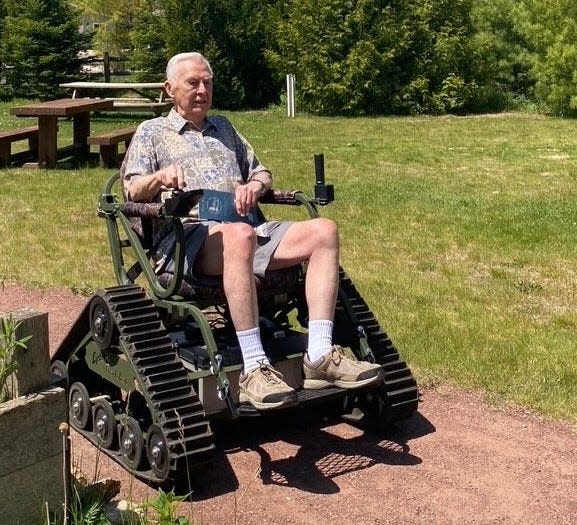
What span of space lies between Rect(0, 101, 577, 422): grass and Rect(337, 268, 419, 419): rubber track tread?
0.65 metres

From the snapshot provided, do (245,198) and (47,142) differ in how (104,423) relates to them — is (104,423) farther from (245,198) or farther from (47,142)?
(47,142)

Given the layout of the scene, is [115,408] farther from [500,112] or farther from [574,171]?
[500,112]

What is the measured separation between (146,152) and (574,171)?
894 cm

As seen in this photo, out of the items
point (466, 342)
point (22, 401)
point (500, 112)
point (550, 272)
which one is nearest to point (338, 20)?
point (500, 112)

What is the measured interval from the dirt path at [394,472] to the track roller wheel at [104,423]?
65 millimetres

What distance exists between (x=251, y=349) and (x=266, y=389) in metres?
0.21

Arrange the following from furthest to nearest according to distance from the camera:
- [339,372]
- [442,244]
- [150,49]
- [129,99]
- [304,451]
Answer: [150,49] < [129,99] < [442,244] < [304,451] < [339,372]

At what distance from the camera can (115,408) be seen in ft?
12.2

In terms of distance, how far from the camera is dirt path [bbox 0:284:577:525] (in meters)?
3.12

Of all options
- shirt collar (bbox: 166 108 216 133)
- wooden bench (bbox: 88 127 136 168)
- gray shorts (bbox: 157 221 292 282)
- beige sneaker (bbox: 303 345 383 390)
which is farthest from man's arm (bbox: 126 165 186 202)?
wooden bench (bbox: 88 127 136 168)

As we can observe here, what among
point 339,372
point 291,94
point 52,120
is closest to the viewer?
point 339,372

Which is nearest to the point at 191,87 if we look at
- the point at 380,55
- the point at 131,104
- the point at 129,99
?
the point at 131,104

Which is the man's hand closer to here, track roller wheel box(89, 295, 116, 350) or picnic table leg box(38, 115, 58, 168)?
track roller wheel box(89, 295, 116, 350)

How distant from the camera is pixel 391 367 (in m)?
3.73
